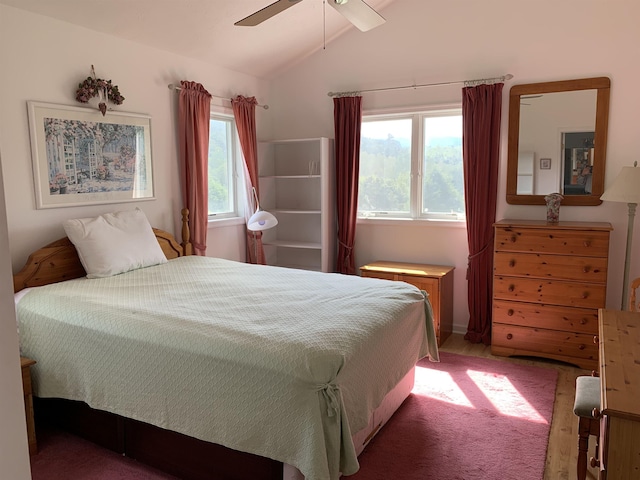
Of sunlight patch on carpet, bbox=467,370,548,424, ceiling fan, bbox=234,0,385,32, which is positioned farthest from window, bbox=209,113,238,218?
sunlight patch on carpet, bbox=467,370,548,424

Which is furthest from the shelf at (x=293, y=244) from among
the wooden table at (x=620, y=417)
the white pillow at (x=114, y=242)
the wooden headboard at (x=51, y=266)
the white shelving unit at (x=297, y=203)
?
the wooden table at (x=620, y=417)

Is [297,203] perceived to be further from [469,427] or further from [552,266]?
[469,427]

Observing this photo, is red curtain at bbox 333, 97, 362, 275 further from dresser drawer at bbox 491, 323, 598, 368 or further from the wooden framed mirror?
dresser drawer at bbox 491, 323, 598, 368

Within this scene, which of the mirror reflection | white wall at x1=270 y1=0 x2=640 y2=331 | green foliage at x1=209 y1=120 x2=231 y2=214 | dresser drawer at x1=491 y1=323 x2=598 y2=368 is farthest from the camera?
green foliage at x1=209 y1=120 x2=231 y2=214

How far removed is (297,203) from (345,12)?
2.73 m

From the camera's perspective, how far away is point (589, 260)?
349 centimetres

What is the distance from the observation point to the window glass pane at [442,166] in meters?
4.38

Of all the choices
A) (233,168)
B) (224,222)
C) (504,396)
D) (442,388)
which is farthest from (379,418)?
(233,168)

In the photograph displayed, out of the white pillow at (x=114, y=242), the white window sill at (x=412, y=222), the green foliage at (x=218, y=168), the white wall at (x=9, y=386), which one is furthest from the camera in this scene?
the green foliage at (x=218, y=168)

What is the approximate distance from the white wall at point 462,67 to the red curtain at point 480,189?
0.12 meters

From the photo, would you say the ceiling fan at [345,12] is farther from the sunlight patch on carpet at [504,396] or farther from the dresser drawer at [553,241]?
the sunlight patch on carpet at [504,396]

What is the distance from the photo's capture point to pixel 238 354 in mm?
2018

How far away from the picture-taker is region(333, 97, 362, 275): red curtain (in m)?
4.62

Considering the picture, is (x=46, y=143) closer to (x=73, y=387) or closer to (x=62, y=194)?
(x=62, y=194)
